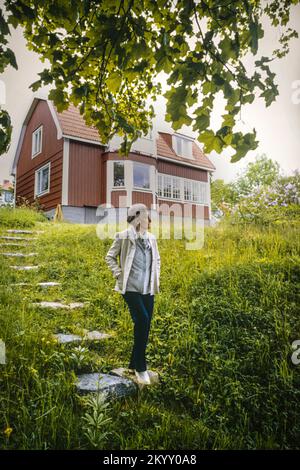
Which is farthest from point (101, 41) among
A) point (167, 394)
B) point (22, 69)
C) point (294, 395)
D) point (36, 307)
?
point (36, 307)

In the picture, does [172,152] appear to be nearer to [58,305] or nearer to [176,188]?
[176,188]

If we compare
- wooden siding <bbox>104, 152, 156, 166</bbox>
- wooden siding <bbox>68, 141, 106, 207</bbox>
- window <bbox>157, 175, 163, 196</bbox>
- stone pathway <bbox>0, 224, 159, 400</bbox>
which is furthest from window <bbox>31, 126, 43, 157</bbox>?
stone pathway <bbox>0, 224, 159, 400</bbox>

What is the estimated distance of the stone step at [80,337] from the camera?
3.90 m

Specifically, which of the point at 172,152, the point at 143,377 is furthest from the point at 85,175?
the point at 143,377

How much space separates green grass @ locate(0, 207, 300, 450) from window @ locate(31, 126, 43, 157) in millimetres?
13390

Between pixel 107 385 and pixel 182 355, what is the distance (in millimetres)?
1153

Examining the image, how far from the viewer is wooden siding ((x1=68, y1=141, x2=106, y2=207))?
15.2m

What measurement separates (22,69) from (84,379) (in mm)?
3494

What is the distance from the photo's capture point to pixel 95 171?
16.1 m

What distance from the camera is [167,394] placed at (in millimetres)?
3348

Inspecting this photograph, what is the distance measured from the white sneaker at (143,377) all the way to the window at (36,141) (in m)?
16.7

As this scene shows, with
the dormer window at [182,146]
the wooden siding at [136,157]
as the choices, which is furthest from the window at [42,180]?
the dormer window at [182,146]

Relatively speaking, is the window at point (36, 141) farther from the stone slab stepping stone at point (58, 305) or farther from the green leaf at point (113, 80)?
the green leaf at point (113, 80)
